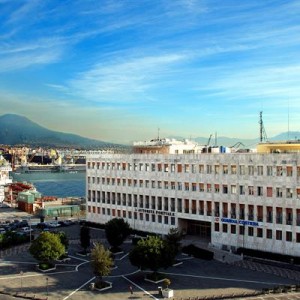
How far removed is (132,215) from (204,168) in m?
20.9

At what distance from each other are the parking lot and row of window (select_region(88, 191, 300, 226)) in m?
10.0

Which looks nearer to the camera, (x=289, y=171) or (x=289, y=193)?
(x=289, y=193)

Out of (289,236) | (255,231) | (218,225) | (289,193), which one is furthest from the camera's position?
(218,225)

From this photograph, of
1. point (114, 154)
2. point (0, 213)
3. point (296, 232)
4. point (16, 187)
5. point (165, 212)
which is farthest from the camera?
point (16, 187)

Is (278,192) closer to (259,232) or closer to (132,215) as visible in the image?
(259,232)

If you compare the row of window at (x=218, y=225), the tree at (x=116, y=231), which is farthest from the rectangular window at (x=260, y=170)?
the tree at (x=116, y=231)

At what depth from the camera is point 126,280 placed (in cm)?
6594

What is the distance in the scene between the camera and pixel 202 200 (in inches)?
3433

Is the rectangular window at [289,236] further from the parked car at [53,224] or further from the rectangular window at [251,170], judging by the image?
the parked car at [53,224]

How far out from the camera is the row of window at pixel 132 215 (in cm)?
9369

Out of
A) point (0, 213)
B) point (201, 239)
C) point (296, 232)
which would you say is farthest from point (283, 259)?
point (0, 213)

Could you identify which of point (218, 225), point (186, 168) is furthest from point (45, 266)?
point (186, 168)

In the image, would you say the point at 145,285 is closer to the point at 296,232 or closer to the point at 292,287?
the point at 292,287

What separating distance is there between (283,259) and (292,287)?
47.7ft
